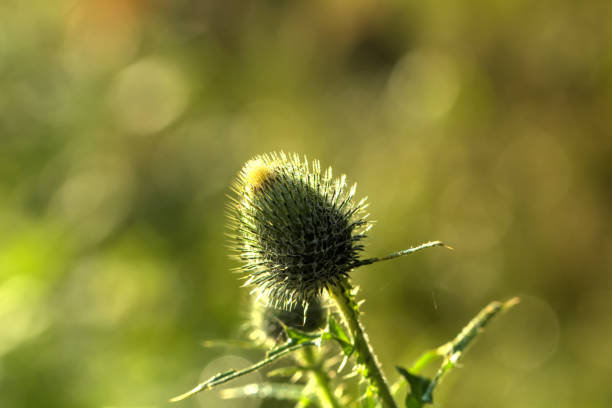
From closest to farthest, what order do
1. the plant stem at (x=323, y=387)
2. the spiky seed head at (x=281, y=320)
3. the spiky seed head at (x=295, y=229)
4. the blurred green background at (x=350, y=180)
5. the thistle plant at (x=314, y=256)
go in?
the thistle plant at (x=314, y=256) < the spiky seed head at (x=295, y=229) < the plant stem at (x=323, y=387) < the spiky seed head at (x=281, y=320) < the blurred green background at (x=350, y=180)

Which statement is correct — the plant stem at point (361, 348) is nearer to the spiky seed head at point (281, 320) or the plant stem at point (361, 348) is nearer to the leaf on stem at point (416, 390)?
the leaf on stem at point (416, 390)

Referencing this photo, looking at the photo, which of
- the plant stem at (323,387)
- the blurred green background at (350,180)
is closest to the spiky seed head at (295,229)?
the plant stem at (323,387)

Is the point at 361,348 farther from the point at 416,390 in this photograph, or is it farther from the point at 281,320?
the point at 281,320

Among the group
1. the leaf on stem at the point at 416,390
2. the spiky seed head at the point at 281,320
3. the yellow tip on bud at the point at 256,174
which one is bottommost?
the leaf on stem at the point at 416,390

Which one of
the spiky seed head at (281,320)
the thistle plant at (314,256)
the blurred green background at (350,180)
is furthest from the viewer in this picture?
the blurred green background at (350,180)

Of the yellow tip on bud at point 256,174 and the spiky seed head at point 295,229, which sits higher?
the yellow tip on bud at point 256,174

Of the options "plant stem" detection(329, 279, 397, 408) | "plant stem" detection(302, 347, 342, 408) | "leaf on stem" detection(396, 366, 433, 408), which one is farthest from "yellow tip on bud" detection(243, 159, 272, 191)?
"leaf on stem" detection(396, 366, 433, 408)

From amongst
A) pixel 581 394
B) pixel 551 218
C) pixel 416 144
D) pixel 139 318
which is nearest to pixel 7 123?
pixel 139 318

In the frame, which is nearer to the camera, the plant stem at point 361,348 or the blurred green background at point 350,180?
the plant stem at point 361,348

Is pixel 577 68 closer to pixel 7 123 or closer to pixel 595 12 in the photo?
pixel 595 12
